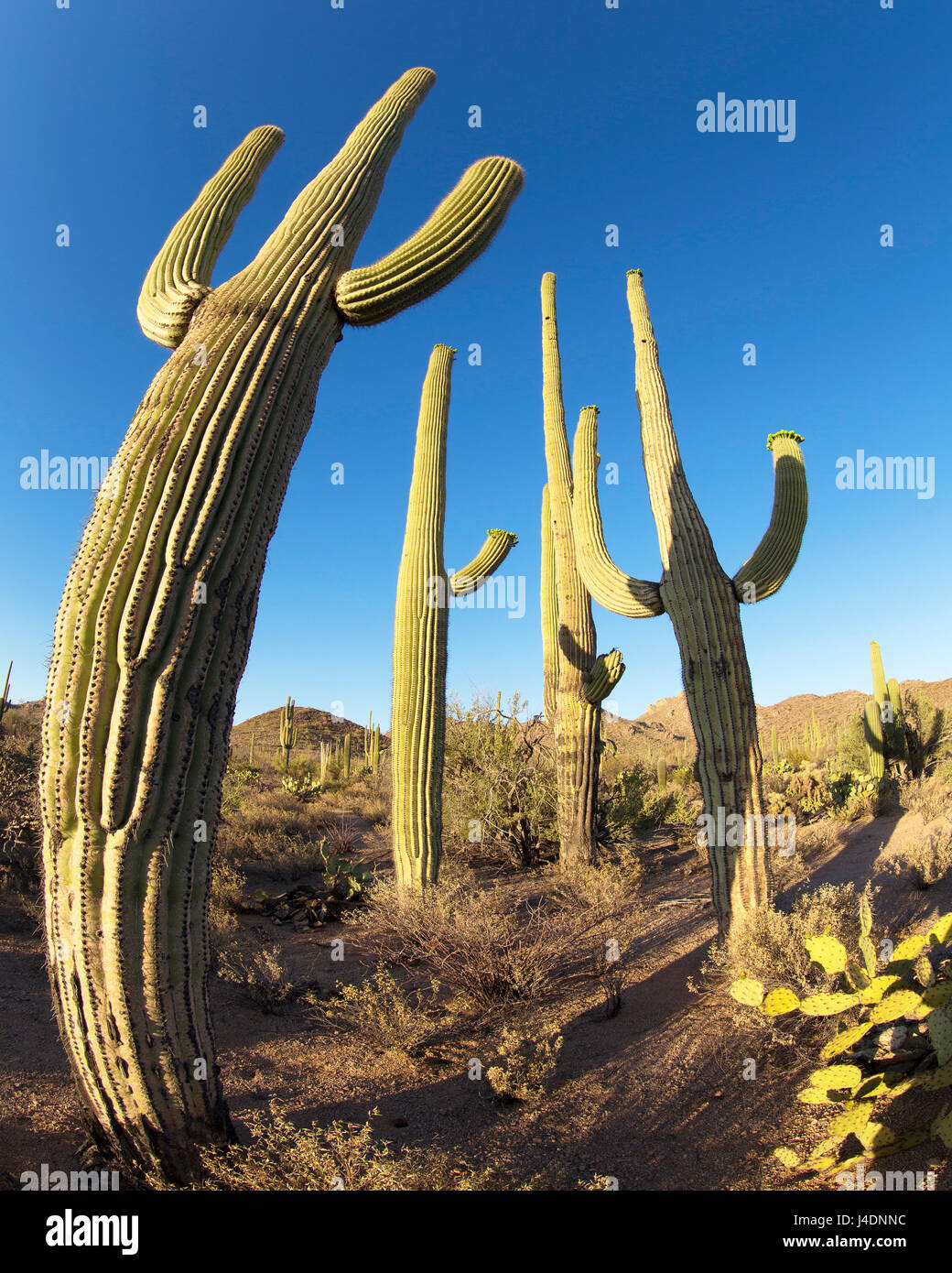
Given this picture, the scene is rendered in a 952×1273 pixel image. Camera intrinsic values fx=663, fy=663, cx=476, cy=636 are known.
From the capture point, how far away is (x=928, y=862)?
6.18m

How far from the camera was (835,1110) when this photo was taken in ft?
10.9

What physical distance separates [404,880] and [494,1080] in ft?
10.9

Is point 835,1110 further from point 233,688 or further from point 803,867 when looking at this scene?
point 803,867

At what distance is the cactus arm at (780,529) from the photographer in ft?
20.6

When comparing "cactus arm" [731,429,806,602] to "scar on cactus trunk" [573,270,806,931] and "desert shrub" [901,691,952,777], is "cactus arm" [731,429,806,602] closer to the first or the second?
"scar on cactus trunk" [573,270,806,931]

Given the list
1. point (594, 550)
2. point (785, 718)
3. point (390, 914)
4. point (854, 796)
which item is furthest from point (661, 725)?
point (390, 914)

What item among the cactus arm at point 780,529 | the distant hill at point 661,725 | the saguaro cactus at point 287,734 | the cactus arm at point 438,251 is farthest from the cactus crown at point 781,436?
the distant hill at point 661,725

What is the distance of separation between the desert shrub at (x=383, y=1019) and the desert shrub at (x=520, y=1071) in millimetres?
540

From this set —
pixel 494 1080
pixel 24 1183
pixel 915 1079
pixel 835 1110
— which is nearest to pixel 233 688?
pixel 24 1183

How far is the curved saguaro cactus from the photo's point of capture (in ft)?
8.69

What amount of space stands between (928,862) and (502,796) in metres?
5.52

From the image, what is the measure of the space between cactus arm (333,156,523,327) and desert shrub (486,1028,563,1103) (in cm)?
427
